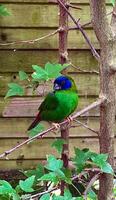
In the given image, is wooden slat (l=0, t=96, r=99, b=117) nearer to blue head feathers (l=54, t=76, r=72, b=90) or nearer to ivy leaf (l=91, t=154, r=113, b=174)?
blue head feathers (l=54, t=76, r=72, b=90)

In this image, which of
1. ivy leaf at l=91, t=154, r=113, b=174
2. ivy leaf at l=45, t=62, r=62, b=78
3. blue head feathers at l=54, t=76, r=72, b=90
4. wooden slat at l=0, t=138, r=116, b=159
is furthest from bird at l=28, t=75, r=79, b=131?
wooden slat at l=0, t=138, r=116, b=159

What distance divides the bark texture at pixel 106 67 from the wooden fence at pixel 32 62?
72.8 inches

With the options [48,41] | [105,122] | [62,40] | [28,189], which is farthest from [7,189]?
[48,41]

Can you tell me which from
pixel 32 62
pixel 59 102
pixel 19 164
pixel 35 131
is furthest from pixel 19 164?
pixel 35 131

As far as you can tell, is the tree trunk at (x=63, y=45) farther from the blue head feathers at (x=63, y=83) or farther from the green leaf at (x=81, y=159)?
the green leaf at (x=81, y=159)

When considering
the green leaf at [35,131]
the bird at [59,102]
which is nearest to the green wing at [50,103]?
the bird at [59,102]

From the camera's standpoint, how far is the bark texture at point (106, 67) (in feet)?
5.29

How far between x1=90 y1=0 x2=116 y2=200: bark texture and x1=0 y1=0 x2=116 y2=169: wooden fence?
6.07 feet

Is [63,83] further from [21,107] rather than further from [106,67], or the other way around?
[21,107]

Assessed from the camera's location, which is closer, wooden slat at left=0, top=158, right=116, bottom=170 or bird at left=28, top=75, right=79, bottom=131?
bird at left=28, top=75, right=79, bottom=131

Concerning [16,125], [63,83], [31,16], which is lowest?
[16,125]

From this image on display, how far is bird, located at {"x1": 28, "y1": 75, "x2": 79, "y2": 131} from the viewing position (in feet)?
7.30

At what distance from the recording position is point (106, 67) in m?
1.64

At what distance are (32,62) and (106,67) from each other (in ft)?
6.70
